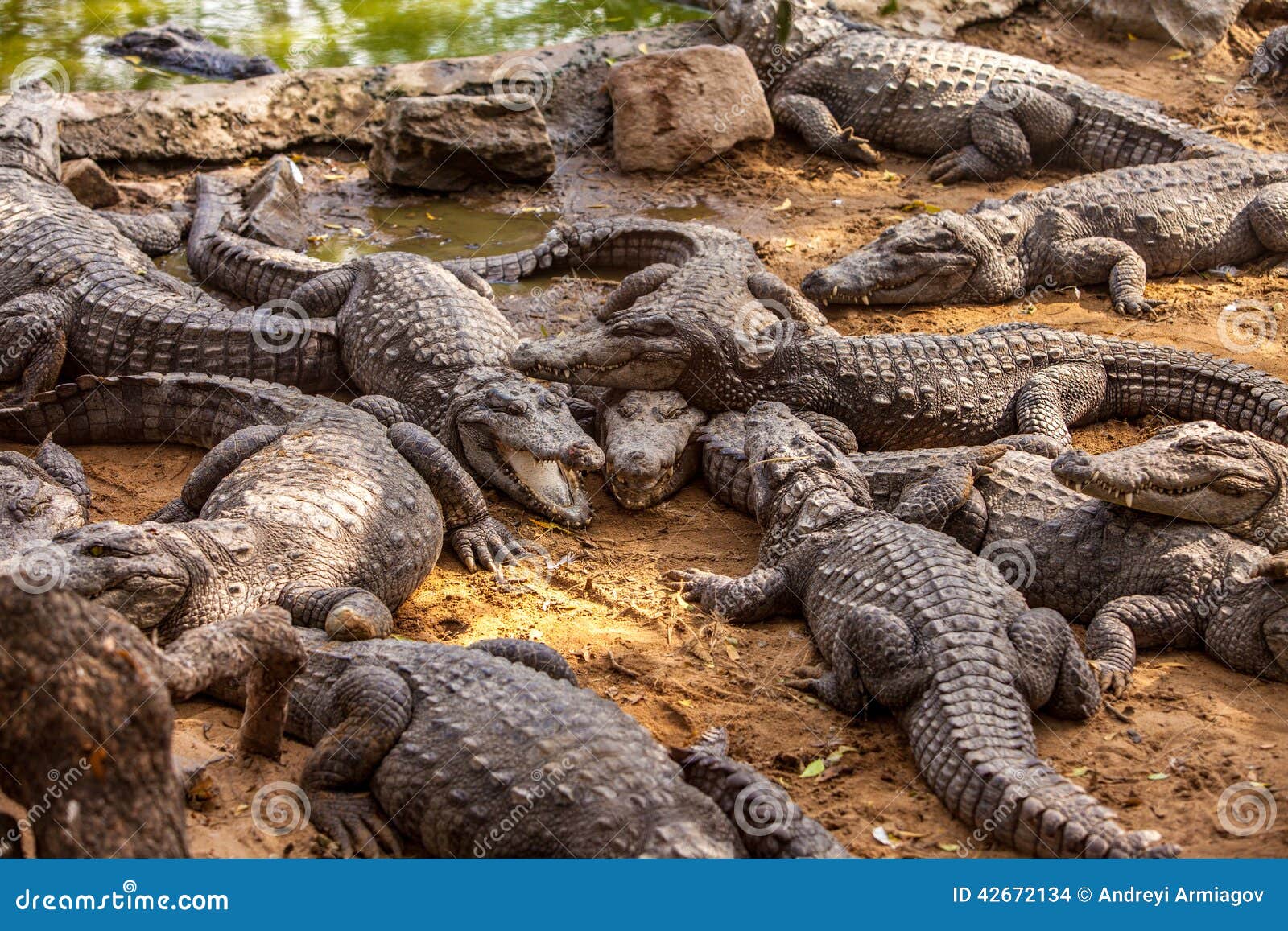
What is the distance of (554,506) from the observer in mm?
6094

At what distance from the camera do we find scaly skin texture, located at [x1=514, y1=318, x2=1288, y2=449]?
254 inches

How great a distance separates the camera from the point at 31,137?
8.42 m

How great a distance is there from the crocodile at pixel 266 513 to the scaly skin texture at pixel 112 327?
1.39ft

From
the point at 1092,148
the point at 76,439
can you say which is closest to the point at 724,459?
the point at 76,439

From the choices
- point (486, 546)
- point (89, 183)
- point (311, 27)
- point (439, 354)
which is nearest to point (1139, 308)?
point (439, 354)

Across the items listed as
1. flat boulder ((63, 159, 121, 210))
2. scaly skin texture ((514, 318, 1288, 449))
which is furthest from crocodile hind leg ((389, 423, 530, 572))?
flat boulder ((63, 159, 121, 210))

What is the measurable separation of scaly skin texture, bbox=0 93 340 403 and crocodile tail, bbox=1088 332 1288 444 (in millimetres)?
4434

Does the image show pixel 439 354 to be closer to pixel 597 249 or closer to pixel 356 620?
pixel 597 249

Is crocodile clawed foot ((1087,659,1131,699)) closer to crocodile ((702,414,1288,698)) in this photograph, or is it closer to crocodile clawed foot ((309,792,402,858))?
crocodile ((702,414,1288,698))

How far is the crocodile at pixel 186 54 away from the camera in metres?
10.9

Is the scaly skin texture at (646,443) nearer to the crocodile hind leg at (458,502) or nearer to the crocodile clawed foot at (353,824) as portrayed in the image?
the crocodile hind leg at (458,502)

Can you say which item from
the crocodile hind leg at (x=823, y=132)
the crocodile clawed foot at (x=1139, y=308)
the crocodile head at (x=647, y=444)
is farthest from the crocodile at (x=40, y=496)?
the crocodile hind leg at (x=823, y=132)

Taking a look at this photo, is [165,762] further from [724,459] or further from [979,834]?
[724,459]

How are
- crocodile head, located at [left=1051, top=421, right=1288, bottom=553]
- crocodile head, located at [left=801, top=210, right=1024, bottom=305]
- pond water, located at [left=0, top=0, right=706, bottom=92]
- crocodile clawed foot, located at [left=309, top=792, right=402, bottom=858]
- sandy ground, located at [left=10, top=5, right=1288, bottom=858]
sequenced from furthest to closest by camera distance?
1. pond water, located at [left=0, top=0, right=706, bottom=92]
2. crocodile head, located at [left=801, top=210, right=1024, bottom=305]
3. crocodile head, located at [left=1051, top=421, right=1288, bottom=553]
4. sandy ground, located at [left=10, top=5, right=1288, bottom=858]
5. crocodile clawed foot, located at [left=309, top=792, right=402, bottom=858]
